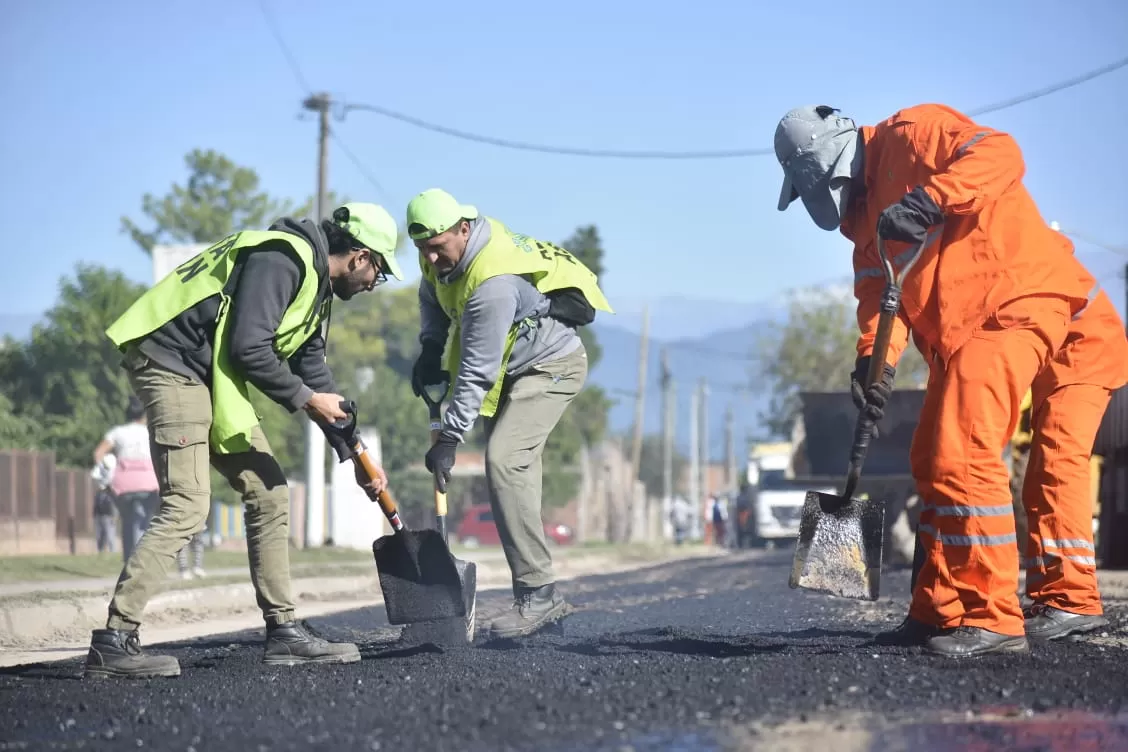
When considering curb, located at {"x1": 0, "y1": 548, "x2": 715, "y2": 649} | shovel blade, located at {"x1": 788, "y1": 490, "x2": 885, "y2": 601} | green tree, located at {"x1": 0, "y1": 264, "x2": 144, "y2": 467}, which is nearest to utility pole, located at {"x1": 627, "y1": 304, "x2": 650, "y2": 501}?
green tree, located at {"x1": 0, "y1": 264, "x2": 144, "y2": 467}

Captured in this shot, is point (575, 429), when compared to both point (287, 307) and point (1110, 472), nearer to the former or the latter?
point (1110, 472)

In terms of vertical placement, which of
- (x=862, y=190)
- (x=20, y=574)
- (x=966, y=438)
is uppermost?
(x=862, y=190)

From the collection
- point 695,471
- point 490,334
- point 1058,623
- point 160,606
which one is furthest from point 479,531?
point 1058,623

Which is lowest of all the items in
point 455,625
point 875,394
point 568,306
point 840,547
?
point 455,625

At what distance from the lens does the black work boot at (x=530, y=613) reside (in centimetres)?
583

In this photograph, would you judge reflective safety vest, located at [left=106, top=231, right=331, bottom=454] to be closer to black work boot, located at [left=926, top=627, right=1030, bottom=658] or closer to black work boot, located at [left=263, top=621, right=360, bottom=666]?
black work boot, located at [left=263, top=621, right=360, bottom=666]

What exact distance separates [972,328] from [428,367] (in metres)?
2.52

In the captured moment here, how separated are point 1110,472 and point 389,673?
10136 mm

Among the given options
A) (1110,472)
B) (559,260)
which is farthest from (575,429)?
(559,260)

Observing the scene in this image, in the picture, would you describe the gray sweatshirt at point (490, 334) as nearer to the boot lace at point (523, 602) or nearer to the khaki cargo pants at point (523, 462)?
Result: the khaki cargo pants at point (523, 462)

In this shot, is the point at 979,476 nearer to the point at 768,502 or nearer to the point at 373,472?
the point at 373,472

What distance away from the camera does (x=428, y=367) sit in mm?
6461

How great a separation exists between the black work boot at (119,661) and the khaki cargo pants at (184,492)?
1.9 inches

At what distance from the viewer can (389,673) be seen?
466 cm
